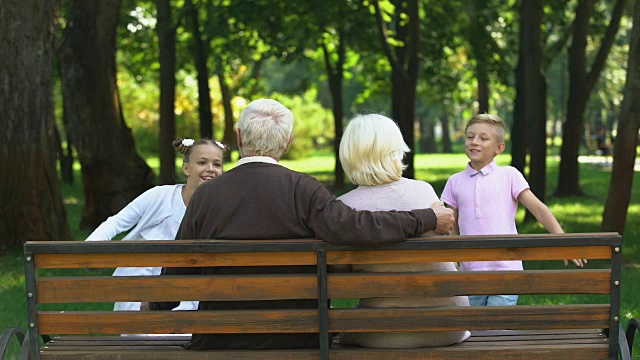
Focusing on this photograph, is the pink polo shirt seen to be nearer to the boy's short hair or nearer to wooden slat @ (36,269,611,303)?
the boy's short hair

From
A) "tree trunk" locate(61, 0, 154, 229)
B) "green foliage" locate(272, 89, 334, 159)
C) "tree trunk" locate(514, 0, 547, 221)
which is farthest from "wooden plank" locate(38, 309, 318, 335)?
"green foliage" locate(272, 89, 334, 159)

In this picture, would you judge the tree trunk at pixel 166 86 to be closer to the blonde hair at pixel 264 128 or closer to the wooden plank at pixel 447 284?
the blonde hair at pixel 264 128

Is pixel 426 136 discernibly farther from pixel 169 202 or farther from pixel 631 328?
pixel 631 328

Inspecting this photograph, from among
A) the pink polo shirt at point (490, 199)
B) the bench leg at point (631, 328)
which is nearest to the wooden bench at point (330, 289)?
the bench leg at point (631, 328)

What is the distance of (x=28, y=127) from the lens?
491 inches

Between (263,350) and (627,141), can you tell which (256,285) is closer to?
(263,350)

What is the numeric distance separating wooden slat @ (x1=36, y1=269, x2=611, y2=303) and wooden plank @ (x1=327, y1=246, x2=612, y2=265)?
2.4 inches

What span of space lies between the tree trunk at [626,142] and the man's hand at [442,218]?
8.01m

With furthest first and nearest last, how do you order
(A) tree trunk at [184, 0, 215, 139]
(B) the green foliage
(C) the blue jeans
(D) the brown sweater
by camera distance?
(B) the green foliage
(A) tree trunk at [184, 0, 215, 139]
(C) the blue jeans
(D) the brown sweater

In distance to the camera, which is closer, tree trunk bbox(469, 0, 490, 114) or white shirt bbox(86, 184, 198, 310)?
white shirt bbox(86, 184, 198, 310)

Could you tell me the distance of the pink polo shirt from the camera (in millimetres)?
6262

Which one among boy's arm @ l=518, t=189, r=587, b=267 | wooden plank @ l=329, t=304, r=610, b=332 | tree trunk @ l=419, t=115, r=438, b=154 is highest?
boy's arm @ l=518, t=189, r=587, b=267

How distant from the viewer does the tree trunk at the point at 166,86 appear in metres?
19.0

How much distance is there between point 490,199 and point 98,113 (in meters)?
10.8
